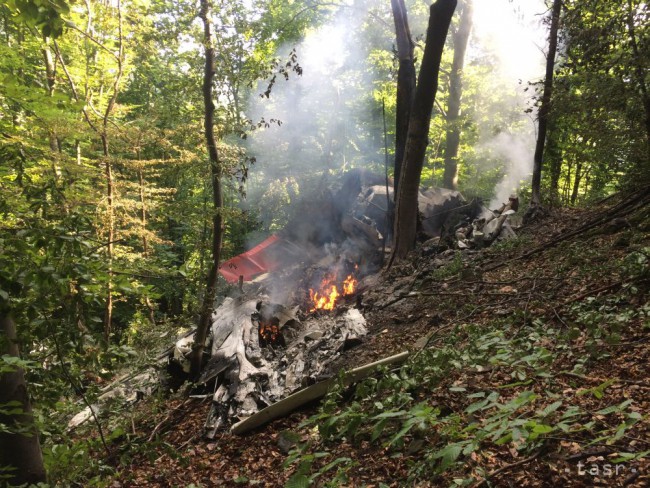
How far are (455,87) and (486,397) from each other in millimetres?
23035

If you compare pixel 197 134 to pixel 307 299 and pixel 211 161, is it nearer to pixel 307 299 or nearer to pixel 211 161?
pixel 211 161

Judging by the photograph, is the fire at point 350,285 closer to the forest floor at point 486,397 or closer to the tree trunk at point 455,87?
the forest floor at point 486,397

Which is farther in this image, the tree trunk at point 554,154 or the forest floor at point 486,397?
the tree trunk at point 554,154

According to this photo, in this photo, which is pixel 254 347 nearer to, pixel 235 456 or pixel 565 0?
pixel 235 456

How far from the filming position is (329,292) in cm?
1242

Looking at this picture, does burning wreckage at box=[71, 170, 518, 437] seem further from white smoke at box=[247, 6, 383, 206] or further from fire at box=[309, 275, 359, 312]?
white smoke at box=[247, 6, 383, 206]

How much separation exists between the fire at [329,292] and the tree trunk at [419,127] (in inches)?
75.7

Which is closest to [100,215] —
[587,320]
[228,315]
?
[228,315]

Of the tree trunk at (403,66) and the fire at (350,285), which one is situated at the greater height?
the tree trunk at (403,66)

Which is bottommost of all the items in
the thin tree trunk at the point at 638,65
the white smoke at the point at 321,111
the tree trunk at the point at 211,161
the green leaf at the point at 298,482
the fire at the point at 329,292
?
the fire at the point at 329,292

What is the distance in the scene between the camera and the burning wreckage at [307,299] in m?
6.16

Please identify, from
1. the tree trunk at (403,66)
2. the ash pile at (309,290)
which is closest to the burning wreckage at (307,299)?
the ash pile at (309,290)

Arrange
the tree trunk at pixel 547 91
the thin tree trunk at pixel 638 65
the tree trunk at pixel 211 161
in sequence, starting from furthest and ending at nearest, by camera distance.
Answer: the tree trunk at pixel 547 91 → the thin tree trunk at pixel 638 65 → the tree trunk at pixel 211 161

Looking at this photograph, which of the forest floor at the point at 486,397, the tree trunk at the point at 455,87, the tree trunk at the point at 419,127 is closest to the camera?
the forest floor at the point at 486,397
